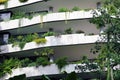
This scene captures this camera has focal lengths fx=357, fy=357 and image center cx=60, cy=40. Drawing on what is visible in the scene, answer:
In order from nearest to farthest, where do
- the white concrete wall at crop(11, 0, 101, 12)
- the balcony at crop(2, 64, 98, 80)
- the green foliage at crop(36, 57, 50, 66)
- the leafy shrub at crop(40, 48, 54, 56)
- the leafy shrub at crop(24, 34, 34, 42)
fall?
the balcony at crop(2, 64, 98, 80) → the green foliage at crop(36, 57, 50, 66) → the leafy shrub at crop(40, 48, 54, 56) → the leafy shrub at crop(24, 34, 34, 42) → the white concrete wall at crop(11, 0, 101, 12)

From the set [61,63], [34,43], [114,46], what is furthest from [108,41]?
[34,43]

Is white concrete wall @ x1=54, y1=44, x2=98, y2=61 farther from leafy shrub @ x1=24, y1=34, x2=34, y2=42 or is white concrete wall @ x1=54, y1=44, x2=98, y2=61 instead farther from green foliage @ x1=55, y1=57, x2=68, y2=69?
leafy shrub @ x1=24, y1=34, x2=34, y2=42

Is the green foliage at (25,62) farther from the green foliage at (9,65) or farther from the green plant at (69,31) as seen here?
the green plant at (69,31)

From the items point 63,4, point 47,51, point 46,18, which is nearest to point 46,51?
point 47,51

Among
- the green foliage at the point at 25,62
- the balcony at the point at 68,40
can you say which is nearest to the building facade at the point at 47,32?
the balcony at the point at 68,40

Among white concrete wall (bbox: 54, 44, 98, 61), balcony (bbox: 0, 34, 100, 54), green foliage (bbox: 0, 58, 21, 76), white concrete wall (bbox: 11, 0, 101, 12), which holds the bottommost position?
green foliage (bbox: 0, 58, 21, 76)

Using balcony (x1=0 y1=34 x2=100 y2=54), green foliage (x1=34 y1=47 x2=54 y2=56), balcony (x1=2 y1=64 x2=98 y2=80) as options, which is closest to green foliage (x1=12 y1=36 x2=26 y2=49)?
balcony (x1=0 y1=34 x2=100 y2=54)

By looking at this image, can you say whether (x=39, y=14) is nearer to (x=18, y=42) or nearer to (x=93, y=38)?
(x=18, y=42)

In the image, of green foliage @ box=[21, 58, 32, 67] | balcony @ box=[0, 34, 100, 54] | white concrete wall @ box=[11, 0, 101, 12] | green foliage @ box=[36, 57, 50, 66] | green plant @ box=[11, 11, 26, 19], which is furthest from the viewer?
green plant @ box=[11, 11, 26, 19]
